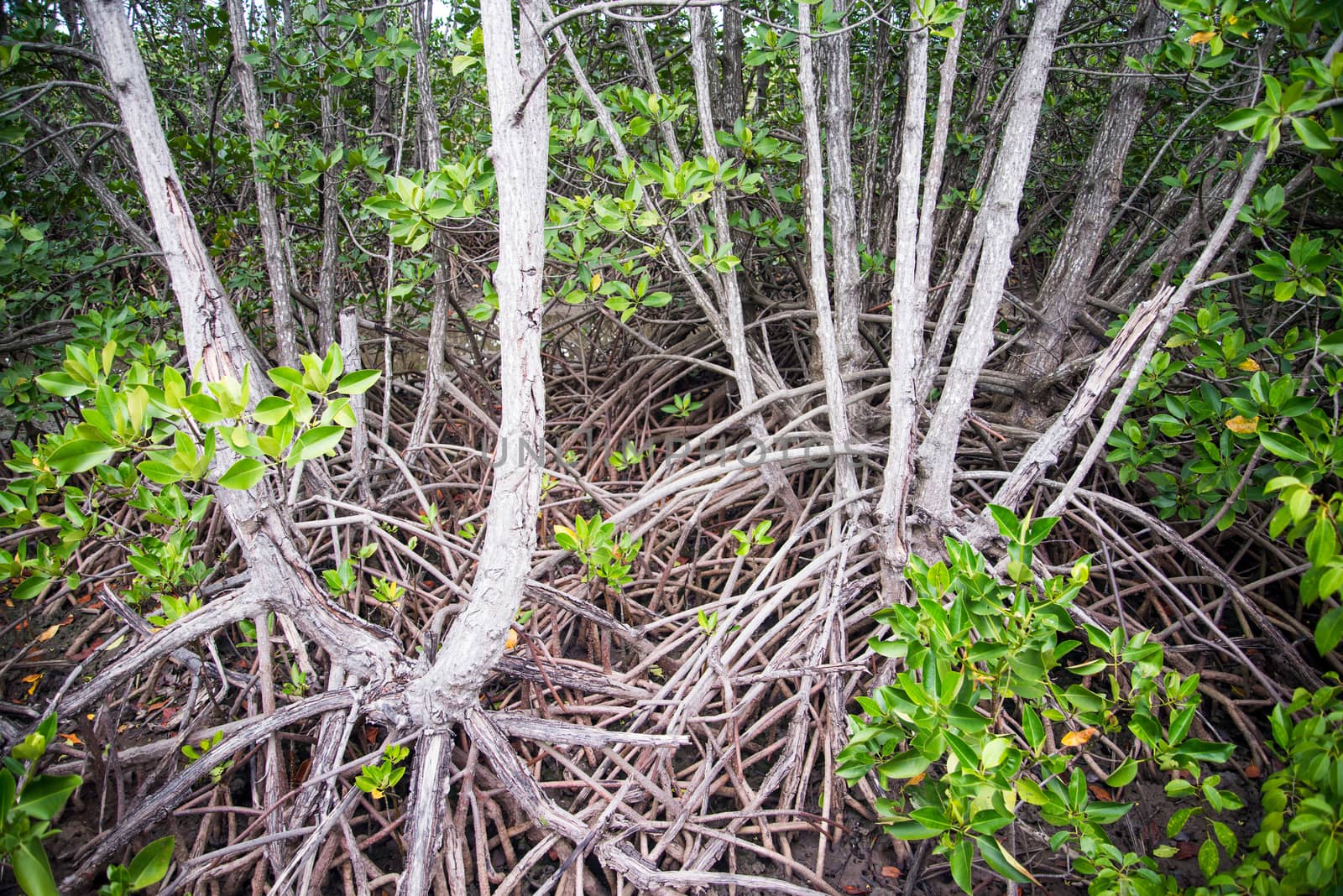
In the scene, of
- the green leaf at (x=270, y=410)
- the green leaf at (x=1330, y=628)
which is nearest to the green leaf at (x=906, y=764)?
the green leaf at (x=1330, y=628)

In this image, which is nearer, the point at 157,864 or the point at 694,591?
the point at 157,864

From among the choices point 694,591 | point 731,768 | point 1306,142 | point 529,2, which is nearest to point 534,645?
point 731,768

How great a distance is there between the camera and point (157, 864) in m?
1.23

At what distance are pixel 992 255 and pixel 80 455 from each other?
2019 millimetres

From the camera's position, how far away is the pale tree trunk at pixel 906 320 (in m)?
1.78

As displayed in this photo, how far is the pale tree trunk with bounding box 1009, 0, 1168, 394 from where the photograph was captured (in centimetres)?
247

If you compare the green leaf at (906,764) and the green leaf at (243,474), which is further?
the green leaf at (906,764)

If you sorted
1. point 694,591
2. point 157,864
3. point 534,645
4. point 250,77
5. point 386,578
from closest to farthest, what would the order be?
1. point 157,864
2. point 534,645
3. point 386,578
4. point 250,77
5. point 694,591

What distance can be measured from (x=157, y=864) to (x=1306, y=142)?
7.93ft

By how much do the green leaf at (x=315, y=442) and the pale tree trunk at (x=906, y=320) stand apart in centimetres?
132

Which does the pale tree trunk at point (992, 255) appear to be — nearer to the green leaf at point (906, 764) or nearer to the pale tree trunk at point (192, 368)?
the green leaf at point (906, 764)

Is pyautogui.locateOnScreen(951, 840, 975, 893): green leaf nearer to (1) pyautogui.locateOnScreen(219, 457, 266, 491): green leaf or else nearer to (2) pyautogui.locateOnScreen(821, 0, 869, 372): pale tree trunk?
(1) pyautogui.locateOnScreen(219, 457, 266, 491): green leaf

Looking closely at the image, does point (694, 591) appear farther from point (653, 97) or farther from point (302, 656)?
point (653, 97)

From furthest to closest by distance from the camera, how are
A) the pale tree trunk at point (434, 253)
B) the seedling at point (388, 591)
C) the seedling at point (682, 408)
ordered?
the seedling at point (682, 408)
the pale tree trunk at point (434, 253)
the seedling at point (388, 591)
